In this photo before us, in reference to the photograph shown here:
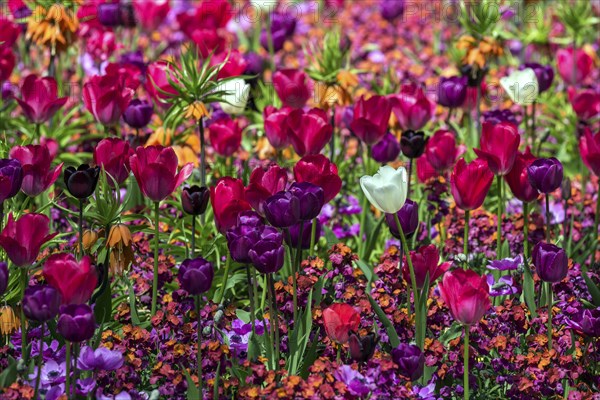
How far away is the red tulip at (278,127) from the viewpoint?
3812 mm

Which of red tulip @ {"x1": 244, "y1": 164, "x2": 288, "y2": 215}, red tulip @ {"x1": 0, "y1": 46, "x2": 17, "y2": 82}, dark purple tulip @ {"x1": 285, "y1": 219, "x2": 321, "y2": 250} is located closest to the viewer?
red tulip @ {"x1": 244, "y1": 164, "x2": 288, "y2": 215}

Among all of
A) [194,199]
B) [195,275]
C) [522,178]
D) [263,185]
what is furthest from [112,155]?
[522,178]

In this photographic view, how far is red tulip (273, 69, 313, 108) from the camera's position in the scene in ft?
14.0

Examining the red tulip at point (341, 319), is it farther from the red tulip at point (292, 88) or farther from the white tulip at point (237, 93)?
the red tulip at point (292, 88)

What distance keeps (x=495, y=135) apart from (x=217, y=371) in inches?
48.7

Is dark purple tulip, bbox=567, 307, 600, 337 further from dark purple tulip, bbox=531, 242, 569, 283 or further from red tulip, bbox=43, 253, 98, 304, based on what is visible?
red tulip, bbox=43, 253, 98, 304

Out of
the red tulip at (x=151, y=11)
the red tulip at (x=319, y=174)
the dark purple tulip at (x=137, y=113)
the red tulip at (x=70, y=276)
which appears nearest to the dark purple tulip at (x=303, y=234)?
the red tulip at (x=319, y=174)

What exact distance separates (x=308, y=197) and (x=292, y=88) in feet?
5.17

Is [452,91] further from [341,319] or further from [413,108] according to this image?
[341,319]

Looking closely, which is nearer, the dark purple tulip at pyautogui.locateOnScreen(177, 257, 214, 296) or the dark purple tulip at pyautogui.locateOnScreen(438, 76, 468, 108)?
the dark purple tulip at pyautogui.locateOnScreen(177, 257, 214, 296)

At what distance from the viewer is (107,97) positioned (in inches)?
147

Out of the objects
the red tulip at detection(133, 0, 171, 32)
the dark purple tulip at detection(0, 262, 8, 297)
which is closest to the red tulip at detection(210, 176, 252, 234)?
the dark purple tulip at detection(0, 262, 8, 297)

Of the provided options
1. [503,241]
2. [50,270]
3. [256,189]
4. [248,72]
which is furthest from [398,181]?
[248,72]

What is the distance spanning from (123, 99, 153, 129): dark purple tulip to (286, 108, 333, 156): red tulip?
0.69 metres
